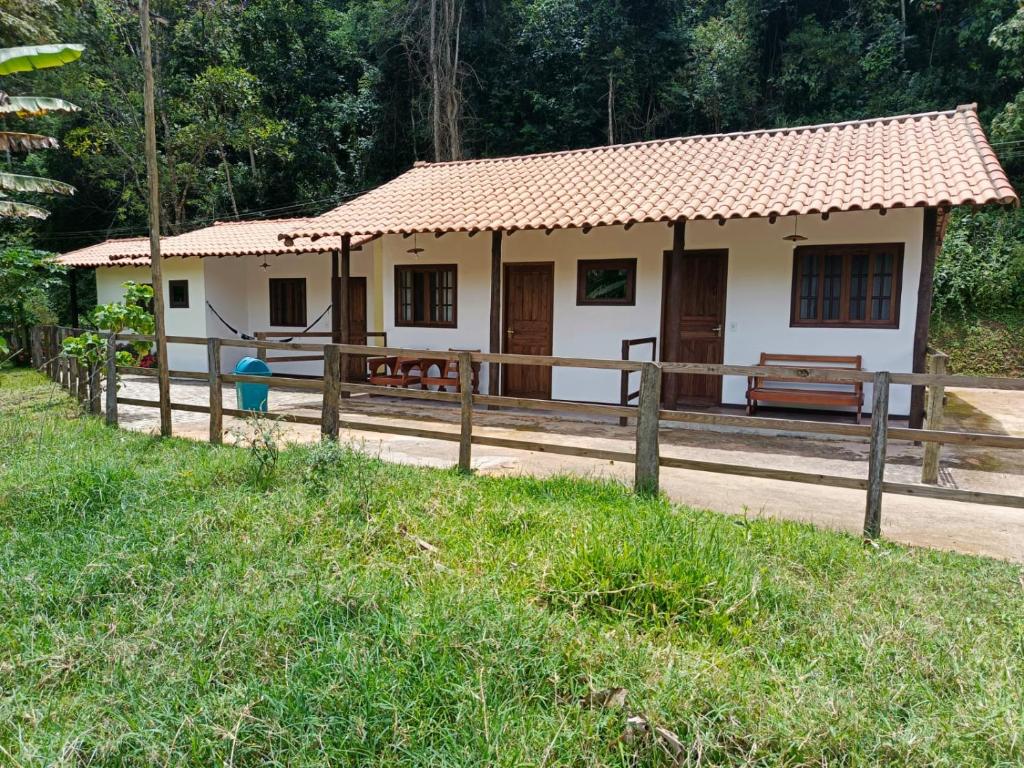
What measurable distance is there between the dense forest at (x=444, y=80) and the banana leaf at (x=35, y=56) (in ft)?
50.6

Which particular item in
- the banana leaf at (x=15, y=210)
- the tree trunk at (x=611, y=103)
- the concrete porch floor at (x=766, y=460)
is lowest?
the concrete porch floor at (x=766, y=460)

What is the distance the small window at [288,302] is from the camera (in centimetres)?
1591

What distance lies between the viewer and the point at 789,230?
9.45 m

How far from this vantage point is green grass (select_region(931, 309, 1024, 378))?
1612cm

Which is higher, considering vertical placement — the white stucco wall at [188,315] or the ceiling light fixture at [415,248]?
the ceiling light fixture at [415,248]

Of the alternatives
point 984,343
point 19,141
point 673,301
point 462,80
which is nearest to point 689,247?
point 673,301

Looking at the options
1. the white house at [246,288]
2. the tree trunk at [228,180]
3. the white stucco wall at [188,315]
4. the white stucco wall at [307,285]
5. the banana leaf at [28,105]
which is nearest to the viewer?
the banana leaf at [28,105]

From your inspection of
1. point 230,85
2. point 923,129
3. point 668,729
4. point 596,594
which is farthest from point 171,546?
point 230,85

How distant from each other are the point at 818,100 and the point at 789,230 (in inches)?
596

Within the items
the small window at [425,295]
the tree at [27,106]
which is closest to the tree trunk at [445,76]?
the small window at [425,295]

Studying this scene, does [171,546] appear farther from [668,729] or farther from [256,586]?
[668,729]

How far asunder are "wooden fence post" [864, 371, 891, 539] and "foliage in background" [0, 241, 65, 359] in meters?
12.9

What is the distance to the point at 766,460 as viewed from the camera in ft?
23.0

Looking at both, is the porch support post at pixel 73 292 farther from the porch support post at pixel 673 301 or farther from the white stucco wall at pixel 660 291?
the porch support post at pixel 673 301
